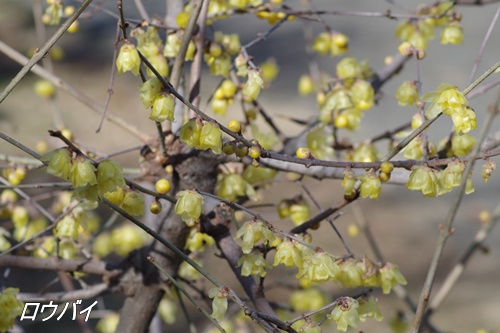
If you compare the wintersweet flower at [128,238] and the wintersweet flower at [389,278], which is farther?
the wintersweet flower at [128,238]

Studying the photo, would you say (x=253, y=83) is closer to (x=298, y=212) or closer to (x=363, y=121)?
(x=298, y=212)

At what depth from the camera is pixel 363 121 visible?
6297 mm

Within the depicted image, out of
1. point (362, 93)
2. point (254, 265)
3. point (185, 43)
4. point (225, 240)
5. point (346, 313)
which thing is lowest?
point (346, 313)

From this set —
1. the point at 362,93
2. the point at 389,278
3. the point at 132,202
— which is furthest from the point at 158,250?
the point at 362,93

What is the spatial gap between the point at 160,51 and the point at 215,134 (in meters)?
0.50

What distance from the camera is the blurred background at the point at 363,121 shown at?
4.43 meters

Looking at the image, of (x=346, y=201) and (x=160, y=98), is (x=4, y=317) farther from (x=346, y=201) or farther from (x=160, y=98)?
(x=346, y=201)

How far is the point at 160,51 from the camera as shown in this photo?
5.28ft

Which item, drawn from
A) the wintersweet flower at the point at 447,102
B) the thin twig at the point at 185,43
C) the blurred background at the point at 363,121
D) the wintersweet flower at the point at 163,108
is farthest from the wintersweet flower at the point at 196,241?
the blurred background at the point at 363,121

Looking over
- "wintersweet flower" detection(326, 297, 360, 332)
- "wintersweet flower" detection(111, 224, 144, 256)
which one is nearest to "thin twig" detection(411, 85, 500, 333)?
"wintersweet flower" detection(326, 297, 360, 332)

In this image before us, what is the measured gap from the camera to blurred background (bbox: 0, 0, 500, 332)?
443 cm

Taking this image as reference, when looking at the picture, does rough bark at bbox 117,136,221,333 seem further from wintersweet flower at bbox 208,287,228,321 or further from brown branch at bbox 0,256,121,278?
wintersweet flower at bbox 208,287,228,321

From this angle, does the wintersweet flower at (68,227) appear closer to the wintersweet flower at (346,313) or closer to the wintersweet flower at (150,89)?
the wintersweet flower at (150,89)

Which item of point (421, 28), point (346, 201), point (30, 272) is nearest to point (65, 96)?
point (30, 272)
